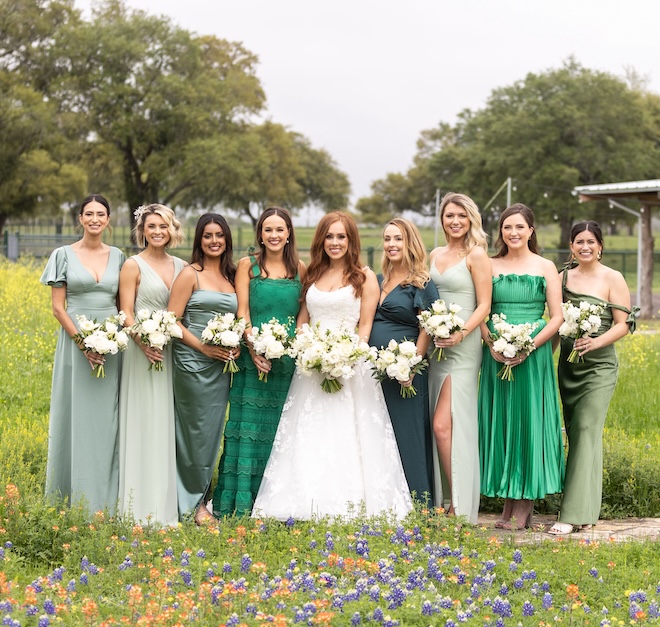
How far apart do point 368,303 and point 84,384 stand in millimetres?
2177

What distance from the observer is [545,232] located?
75.9m

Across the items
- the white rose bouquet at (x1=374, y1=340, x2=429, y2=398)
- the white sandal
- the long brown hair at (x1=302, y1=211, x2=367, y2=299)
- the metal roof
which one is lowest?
the white sandal

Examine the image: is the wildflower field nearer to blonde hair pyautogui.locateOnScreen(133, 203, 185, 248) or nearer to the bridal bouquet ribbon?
the bridal bouquet ribbon

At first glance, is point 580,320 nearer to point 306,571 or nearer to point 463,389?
point 463,389

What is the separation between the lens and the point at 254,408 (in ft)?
23.0

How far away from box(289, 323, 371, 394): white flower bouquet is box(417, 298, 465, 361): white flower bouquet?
0.46 metres

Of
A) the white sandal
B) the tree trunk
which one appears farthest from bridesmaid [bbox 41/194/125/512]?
the tree trunk

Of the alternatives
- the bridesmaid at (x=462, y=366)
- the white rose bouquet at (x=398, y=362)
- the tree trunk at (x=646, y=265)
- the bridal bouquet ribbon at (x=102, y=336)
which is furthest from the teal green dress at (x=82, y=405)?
the tree trunk at (x=646, y=265)

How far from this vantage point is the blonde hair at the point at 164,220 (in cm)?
682

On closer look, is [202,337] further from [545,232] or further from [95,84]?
[545,232]

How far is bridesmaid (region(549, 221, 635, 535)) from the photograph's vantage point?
691cm

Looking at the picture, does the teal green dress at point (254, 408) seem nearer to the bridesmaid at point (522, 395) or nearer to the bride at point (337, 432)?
the bride at point (337, 432)

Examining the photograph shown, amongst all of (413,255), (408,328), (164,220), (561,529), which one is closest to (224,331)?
(164,220)

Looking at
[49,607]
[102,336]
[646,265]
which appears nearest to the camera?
[49,607]
